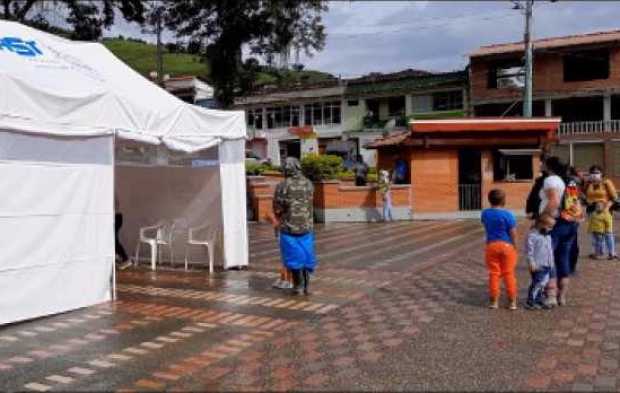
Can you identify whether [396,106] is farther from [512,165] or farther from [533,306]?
[533,306]

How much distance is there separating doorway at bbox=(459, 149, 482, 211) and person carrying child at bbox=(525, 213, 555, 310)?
1477 cm

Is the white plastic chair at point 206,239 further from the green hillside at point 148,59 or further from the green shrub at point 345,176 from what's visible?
the green hillside at point 148,59

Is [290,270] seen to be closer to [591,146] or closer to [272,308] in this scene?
[272,308]

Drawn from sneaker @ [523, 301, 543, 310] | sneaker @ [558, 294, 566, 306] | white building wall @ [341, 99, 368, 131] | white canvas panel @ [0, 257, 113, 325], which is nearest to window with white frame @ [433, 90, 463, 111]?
white building wall @ [341, 99, 368, 131]

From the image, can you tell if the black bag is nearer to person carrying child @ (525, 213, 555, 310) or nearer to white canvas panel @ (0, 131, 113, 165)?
person carrying child @ (525, 213, 555, 310)

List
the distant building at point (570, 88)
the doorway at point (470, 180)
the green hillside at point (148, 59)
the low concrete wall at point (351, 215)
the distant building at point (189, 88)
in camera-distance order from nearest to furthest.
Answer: the low concrete wall at point (351, 215), the doorway at point (470, 180), the distant building at point (570, 88), the distant building at point (189, 88), the green hillside at point (148, 59)

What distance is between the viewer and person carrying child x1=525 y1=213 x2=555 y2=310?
7699 mm

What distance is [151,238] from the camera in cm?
1191

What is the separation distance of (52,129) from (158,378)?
3545 mm

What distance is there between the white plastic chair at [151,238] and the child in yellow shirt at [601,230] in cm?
711

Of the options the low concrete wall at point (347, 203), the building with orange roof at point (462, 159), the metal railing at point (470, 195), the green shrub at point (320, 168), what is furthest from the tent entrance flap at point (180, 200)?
the metal railing at point (470, 195)

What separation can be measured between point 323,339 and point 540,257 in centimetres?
265

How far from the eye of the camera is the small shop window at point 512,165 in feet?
75.0

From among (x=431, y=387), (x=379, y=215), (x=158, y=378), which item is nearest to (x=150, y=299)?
(x=158, y=378)
